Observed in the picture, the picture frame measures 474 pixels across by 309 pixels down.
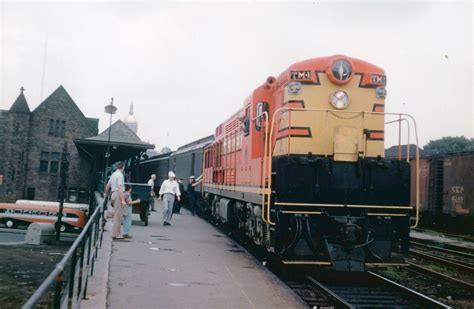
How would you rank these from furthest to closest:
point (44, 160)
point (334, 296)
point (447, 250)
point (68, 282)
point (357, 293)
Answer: point (44, 160) → point (447, 250) → point (357, 293) → point (334, 296) → point (68, 282)

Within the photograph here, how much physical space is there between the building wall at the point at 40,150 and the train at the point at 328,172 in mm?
37458

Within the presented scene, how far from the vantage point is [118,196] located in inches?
442

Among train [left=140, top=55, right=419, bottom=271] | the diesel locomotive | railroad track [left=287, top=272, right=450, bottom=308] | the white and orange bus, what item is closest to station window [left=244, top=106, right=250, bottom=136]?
train [left=140, top=55, right=419, bottom=271]

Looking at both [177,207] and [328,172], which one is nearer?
[328,172]

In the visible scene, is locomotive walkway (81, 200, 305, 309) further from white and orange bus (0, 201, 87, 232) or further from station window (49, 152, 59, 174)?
station window (49, 152, 59, 174)

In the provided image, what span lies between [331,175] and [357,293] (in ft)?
6.61

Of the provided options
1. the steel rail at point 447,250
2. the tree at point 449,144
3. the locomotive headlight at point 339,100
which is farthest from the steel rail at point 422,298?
the tree at point 449,144

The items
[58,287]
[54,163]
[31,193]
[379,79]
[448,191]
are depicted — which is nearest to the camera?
[58,287]

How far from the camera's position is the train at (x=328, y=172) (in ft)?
26.7

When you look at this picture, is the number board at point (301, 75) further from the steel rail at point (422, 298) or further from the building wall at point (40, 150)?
the building wall at point (40, 150)

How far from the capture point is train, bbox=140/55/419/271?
8141mm

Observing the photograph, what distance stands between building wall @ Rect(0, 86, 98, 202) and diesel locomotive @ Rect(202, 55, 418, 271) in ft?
125

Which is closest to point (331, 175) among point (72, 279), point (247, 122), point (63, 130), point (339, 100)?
point (339, 100)

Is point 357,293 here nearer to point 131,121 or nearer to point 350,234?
point 350,234
